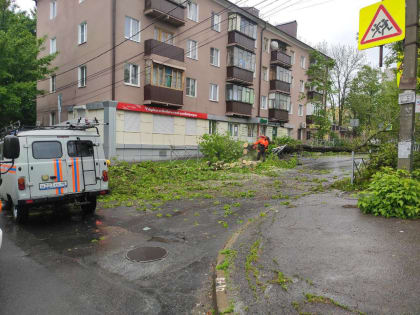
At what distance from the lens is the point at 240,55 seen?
28.3m

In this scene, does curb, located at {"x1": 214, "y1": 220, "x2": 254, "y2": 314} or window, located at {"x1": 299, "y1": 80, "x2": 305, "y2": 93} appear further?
window, located at {"x1": 299, "y1": 80, "x2": 305, "y2": 93}

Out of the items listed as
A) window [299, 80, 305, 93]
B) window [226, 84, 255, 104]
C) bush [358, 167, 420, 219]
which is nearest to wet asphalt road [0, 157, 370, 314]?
bush [358, 167, 420, 219]

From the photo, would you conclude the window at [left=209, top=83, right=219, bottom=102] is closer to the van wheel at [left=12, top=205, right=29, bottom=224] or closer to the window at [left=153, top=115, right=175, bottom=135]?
the window at [left=153, top=115, right=175, bottom=135]

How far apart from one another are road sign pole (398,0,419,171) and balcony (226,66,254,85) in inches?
852

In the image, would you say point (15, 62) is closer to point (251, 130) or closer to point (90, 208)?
point (90, 208)

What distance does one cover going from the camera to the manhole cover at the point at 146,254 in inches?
198

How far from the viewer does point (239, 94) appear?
2883 centimetres

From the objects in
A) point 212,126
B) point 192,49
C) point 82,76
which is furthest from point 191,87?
point 82,76

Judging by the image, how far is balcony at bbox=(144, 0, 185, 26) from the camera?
21094 mm

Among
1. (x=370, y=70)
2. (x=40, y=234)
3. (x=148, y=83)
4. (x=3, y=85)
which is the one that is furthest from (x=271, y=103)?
(x=40, y=234)

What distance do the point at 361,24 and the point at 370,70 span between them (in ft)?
140

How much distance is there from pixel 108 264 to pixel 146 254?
644 millimetres

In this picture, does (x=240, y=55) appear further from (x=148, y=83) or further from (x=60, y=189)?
(x=60, y=189)

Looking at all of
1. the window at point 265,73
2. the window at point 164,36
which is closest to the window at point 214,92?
the window at point 164,36
